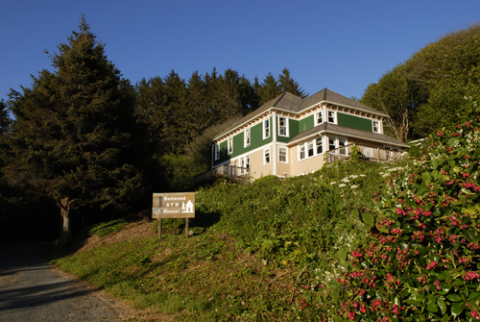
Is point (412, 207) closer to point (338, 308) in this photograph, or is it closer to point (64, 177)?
point (338, 308)

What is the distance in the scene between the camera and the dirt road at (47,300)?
6.82m

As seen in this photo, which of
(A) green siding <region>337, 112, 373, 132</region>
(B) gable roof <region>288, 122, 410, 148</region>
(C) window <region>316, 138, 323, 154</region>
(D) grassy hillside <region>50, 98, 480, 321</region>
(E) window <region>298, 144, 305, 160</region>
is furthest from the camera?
(A) green siding <region>337, 112, 373, 132</region>

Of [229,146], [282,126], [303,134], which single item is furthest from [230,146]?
[303,134]

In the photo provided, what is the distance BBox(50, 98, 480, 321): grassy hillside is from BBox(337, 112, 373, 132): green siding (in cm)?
1390

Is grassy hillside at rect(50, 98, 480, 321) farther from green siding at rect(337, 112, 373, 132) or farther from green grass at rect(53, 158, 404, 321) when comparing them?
green siding at rect(337, 112, 373, 132)

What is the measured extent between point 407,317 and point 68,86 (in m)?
19.8

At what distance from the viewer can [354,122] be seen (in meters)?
28.1

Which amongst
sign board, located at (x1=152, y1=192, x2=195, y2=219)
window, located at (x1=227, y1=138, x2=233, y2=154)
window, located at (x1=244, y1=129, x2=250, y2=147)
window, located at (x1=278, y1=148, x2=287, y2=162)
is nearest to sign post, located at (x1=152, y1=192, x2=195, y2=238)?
sign board, located at (x1=152, y1=192, x2=195, y2=219)

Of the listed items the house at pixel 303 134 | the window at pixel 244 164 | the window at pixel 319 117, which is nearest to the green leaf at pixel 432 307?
the house at pixel 303 134

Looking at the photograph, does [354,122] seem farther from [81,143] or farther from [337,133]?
[81,143]

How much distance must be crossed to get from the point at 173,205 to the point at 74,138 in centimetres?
808

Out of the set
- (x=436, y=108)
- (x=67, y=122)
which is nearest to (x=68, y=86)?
(x=67, y=122)

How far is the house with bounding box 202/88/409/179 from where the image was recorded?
2470 cm

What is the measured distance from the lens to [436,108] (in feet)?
99.6
